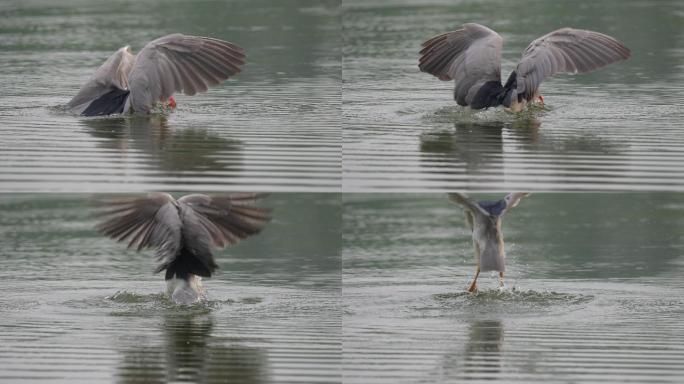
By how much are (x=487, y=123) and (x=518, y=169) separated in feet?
3.92

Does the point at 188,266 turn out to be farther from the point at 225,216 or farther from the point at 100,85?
the point at 100,85

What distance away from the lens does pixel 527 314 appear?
409 inches

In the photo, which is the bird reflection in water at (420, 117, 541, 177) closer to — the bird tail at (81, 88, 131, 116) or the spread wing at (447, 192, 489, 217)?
the spread wing at (447, 192, 489, 217)

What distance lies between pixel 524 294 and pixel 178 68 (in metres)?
2.96

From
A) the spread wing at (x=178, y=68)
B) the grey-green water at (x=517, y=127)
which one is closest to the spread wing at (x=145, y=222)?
the grey-green water at (x=517, y=127)

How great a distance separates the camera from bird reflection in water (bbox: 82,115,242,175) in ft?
34.9

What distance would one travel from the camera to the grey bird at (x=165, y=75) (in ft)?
38.3

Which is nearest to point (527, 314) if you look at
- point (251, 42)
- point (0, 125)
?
point (0, 125)

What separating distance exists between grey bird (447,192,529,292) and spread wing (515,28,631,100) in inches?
39.6

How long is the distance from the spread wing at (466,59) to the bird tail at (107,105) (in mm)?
2322

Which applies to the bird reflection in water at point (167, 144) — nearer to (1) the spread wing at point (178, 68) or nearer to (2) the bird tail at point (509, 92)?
(1) the spread wing at point (178, 68)

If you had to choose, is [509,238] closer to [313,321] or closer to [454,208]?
[454,208]

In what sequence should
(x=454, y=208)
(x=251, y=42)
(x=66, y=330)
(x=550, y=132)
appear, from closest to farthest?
1. (x=66, y=330)
2. (x=550, y=132)
3. (x=454, y=208)
4. (x=251, y=42)

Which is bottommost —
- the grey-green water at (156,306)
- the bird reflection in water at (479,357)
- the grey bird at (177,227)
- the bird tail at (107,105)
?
the bird reflection in water at (479,357)
